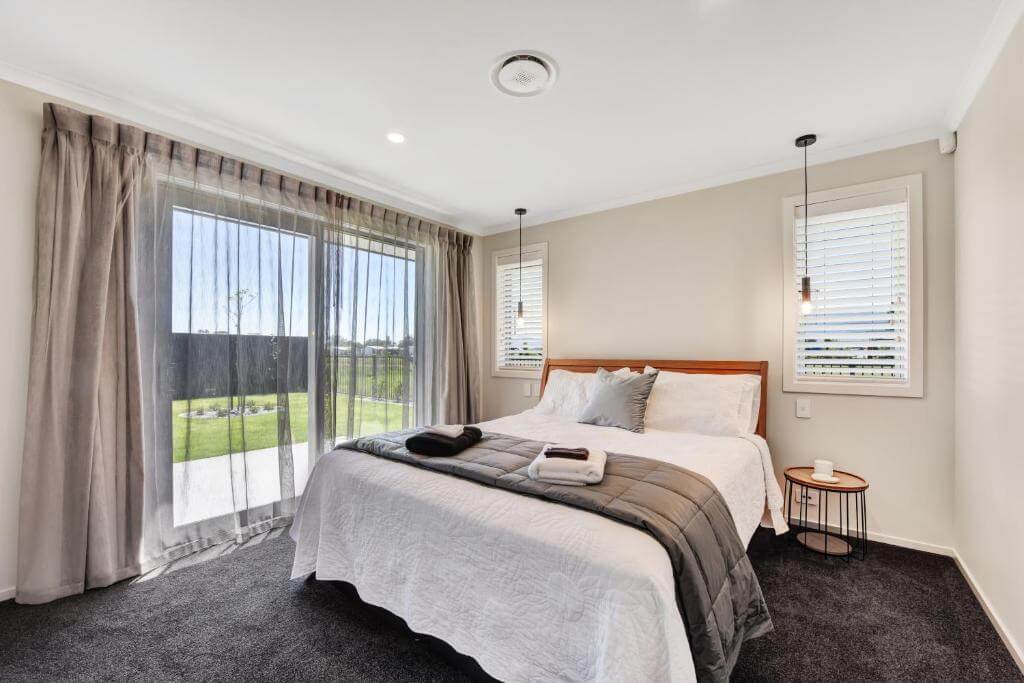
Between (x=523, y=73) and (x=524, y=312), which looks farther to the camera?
(x=524, y=312)

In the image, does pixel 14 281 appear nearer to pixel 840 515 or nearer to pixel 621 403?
pixel 621 403

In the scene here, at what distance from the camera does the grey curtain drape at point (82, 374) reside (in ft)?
6.91

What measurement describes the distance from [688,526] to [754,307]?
2.26 metres

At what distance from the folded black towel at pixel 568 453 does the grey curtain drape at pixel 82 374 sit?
2267 mm

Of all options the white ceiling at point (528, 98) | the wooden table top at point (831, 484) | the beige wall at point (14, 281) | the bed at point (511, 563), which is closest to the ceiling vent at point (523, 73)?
the white ceiling at point (528, 98)

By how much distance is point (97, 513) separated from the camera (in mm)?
2215

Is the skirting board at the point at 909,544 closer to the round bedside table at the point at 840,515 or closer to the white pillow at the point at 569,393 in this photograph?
the round bedside table at the point at 840,515

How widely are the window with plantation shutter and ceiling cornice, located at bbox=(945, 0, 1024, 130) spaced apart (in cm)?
291

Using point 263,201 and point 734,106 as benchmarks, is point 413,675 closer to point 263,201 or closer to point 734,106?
point 263,201

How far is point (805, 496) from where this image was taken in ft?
9.67

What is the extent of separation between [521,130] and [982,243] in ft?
8.07

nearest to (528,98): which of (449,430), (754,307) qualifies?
(449,430)

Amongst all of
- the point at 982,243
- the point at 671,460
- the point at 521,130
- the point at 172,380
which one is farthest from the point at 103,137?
the point at 982,243

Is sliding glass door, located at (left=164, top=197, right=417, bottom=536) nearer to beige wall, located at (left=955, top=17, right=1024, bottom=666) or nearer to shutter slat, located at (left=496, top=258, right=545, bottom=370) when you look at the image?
shutter slat, located at (left=496, top=258, right=545, bottom=370)
